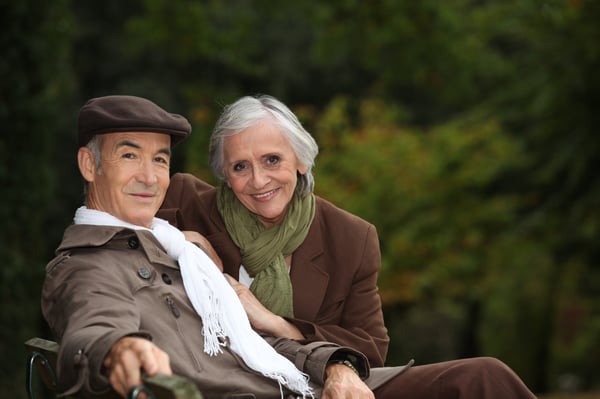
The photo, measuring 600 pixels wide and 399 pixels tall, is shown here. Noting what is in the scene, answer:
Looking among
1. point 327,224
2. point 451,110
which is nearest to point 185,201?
point 327,224

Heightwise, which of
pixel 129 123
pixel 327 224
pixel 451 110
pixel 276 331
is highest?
pixel 129 123

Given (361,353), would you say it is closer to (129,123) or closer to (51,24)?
(129,123)

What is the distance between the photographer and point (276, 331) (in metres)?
3.11

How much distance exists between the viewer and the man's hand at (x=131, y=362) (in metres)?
2.28

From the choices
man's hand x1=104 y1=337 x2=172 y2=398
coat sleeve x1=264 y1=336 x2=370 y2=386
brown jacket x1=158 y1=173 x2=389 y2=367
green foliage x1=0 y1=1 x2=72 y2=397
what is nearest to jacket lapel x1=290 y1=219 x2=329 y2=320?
brown jacket x1=158 y1=173 x2=389 y2=367

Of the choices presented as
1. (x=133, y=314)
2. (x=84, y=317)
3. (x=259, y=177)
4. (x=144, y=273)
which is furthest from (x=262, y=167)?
(x=84, y=317)

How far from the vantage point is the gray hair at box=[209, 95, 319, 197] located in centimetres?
322

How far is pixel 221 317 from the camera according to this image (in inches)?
114

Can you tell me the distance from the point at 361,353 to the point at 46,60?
486 cm

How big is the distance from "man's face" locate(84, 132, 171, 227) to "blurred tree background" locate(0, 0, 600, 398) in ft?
13.6

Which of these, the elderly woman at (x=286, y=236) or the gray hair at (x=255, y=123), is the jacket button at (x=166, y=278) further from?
the gray hair at (x=255, y=123)

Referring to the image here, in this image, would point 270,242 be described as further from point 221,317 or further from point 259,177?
point 221,317

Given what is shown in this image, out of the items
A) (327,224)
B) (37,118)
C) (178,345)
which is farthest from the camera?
(37,118)

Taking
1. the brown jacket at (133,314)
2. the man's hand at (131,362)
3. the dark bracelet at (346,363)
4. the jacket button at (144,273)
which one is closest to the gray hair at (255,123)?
the brown jacket at (133,314)
